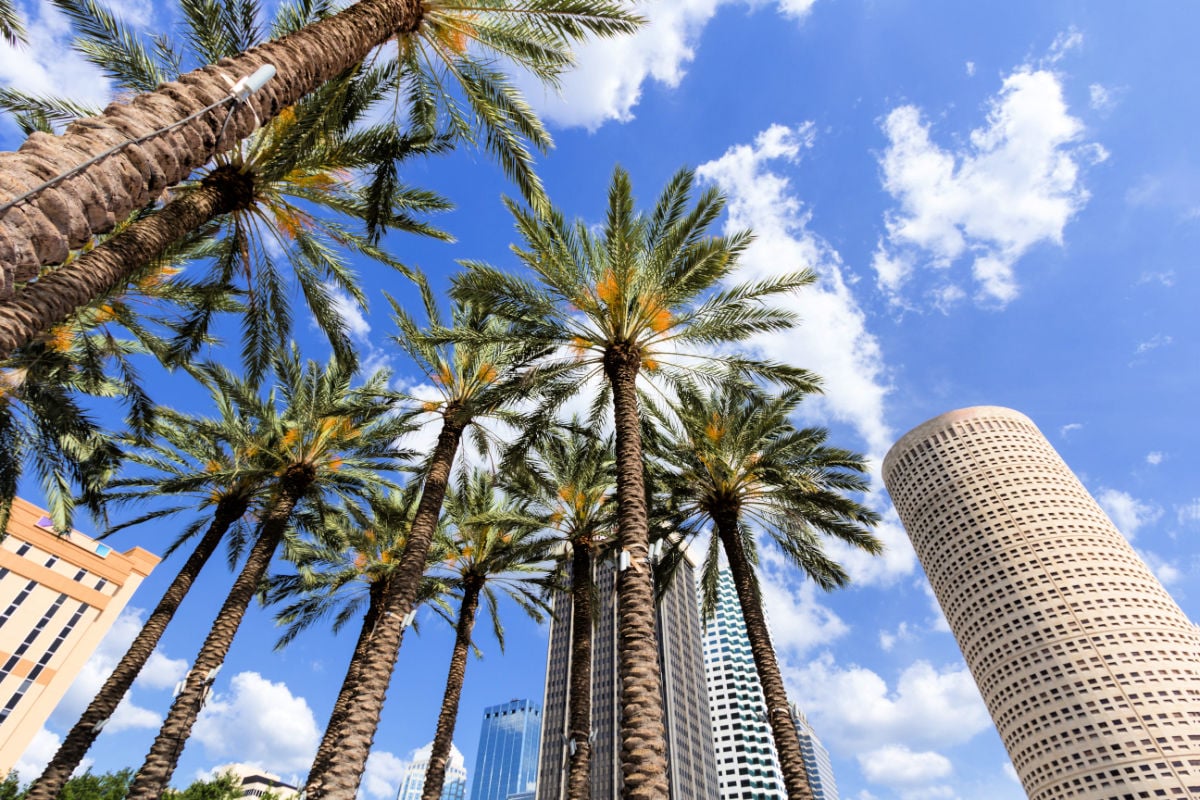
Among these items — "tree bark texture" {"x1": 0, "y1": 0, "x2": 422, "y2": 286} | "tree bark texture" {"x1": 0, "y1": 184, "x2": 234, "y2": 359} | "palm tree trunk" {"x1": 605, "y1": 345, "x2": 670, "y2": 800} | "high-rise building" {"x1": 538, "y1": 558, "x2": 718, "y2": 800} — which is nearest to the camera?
"tree bark texture" {"x1": 0, "y1": 0, "x2": 422, "y2": 286}

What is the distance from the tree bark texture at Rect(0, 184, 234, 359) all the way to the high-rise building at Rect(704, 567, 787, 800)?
442 ft

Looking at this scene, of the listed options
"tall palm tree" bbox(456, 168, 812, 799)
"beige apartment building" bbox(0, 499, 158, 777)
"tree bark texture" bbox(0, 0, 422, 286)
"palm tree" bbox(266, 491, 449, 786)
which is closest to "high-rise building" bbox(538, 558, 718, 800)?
"beige apartment building" bbox(0, 499, 158, 777)

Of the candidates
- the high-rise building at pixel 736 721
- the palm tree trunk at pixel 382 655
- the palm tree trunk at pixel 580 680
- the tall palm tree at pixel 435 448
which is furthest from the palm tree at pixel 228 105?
the high-rise building at pixel 736 721

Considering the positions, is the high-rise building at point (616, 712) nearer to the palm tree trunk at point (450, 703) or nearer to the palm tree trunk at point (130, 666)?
the palm tree trunk at point (450, 703)

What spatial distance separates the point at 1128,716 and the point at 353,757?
104147 mm

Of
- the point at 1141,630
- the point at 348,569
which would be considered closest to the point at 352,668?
the point at 348,569

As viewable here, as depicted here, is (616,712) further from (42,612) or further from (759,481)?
(759,481)

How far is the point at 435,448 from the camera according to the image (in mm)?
15602

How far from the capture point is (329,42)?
22.5ft

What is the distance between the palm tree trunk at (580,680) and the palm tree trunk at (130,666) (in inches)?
395

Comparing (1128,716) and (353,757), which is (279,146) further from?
(1128,716)

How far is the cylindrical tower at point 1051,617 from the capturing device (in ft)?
252

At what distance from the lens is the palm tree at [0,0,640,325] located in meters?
4.41

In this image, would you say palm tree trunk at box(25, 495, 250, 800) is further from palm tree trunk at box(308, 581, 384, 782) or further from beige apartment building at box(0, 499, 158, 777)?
beige apartment building at box(0, 499, 158, 777)
